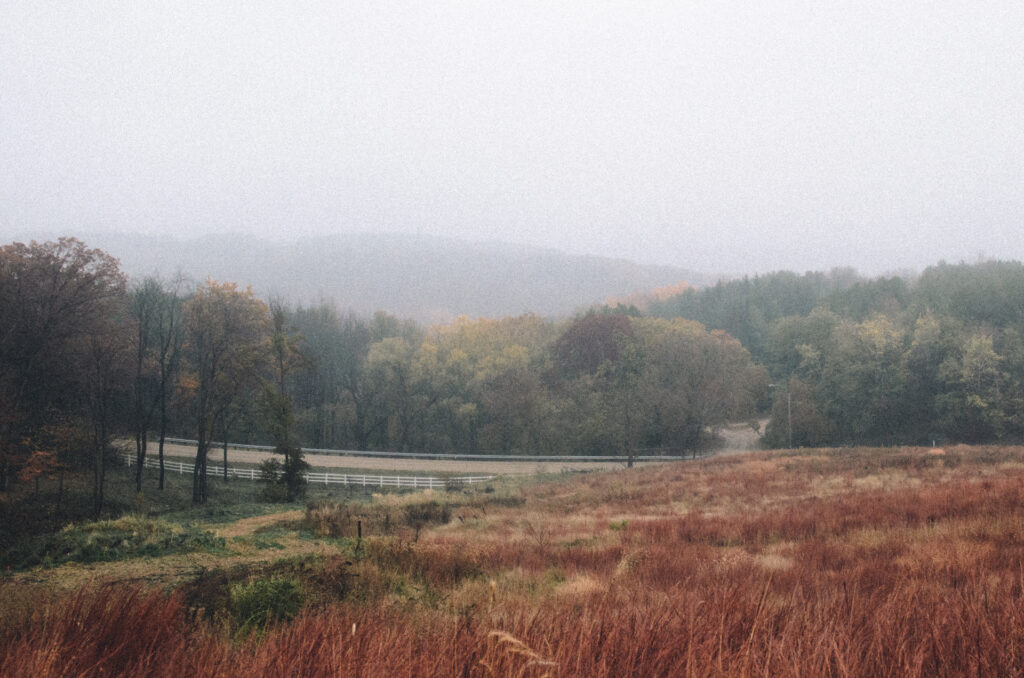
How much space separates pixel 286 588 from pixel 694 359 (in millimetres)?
51673

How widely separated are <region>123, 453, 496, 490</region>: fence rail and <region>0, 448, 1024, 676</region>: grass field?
17580 millimetres

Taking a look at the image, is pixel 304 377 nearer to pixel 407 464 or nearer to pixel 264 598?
pixel 407 464

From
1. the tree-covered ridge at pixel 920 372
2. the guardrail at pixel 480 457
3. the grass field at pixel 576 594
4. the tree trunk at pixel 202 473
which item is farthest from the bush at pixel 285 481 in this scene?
the tree-covered ridge at pixel 920 372

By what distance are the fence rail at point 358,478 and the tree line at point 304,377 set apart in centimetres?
254

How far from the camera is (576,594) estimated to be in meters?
5.56

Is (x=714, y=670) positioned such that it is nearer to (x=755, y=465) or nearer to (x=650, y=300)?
(x=755, y=465)

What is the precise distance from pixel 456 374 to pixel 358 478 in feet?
72.5

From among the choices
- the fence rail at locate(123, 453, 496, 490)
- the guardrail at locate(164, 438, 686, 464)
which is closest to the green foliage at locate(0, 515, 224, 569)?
the fence rail at locate(123, 453, 496, 490)

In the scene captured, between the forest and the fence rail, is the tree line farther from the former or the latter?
the fence rail

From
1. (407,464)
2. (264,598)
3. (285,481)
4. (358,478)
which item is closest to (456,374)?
(407,464)

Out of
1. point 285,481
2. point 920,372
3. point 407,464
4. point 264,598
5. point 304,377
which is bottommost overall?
point 407,464

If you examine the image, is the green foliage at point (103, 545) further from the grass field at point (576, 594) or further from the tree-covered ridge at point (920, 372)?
the tree-covered ridge at point (920, 372)

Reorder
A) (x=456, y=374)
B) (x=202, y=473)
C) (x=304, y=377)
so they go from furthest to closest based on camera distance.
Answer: (x=304, y=377), (x=456, y=374), (x=202, y=473)

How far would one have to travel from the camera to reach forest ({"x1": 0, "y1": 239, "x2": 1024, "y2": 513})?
25.9m
